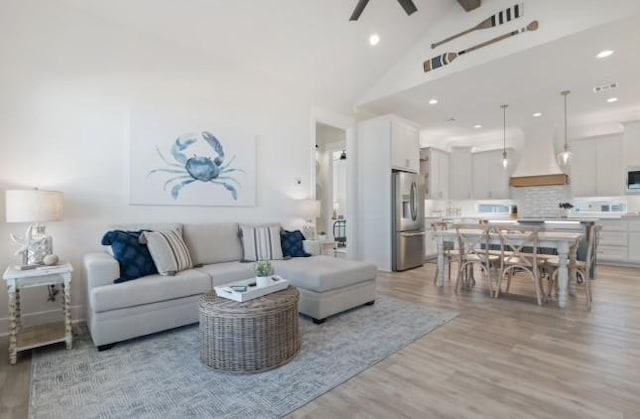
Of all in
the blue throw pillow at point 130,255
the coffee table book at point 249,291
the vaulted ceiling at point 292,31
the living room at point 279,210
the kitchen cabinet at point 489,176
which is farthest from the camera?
the kitchen cabinet at point 489,176

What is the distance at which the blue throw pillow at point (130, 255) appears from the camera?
2672mm

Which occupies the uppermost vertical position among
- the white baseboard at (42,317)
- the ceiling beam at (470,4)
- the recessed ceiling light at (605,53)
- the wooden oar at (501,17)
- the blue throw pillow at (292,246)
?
the ceiling beam at (470,4)

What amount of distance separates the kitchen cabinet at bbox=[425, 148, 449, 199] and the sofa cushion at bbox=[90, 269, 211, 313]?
5820mm

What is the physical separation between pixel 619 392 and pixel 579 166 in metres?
6.06

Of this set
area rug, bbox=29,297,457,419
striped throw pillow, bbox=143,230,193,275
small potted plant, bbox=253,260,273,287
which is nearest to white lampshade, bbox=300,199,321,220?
striped throw pillow, bbox=143,230,193,275

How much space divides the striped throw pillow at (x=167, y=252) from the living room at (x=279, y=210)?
7 centimetres

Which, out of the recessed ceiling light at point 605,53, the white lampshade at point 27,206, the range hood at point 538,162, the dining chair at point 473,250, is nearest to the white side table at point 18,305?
the white lampshade at point 27,206

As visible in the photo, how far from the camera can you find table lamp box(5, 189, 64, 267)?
2.40 m

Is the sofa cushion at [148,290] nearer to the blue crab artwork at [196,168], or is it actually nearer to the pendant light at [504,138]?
the blue crab artwork at [196,168]

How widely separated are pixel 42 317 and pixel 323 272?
2594mm

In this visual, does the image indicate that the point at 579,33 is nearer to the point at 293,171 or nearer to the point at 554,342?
the point at 554,342

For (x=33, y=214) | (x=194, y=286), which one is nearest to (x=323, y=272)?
(x=194, y=286)

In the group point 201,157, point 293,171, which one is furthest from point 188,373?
point 293,171

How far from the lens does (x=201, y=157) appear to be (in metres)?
3.84
